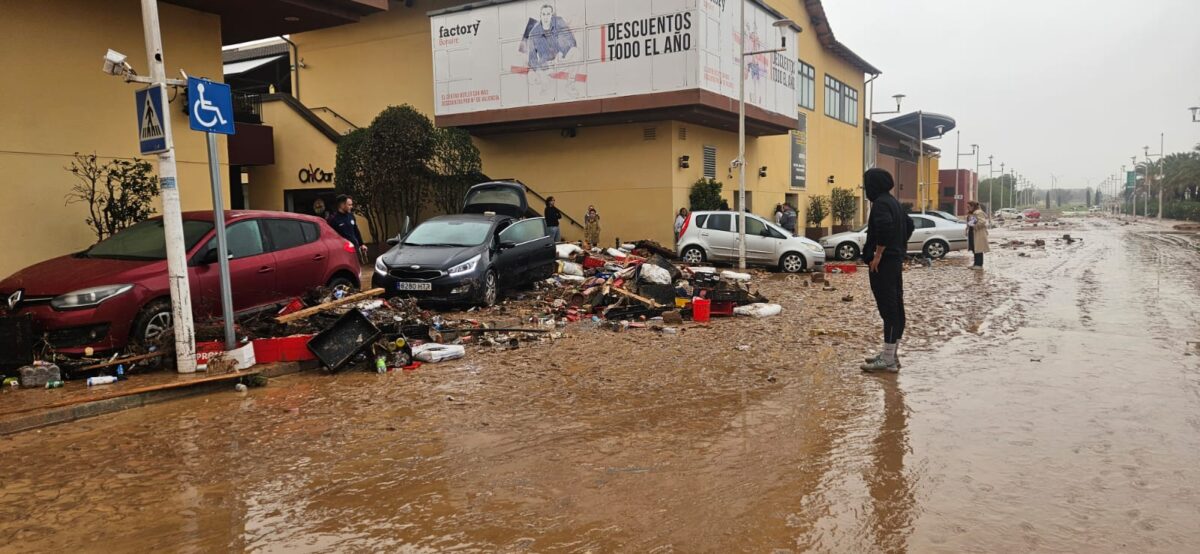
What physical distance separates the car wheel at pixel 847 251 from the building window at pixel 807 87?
37.2 feet

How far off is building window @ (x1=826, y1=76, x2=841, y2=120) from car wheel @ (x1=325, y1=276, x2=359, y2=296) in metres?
30.8

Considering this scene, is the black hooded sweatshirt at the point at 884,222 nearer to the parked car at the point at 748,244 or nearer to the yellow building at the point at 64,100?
the yellow building at the point at 64,100

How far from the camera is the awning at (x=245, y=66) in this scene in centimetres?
2745

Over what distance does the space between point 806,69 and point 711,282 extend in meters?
24.2

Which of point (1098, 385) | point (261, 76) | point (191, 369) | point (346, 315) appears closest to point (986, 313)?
point (1098, 385)

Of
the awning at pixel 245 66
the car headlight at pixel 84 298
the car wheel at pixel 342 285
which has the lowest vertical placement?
the car wheel at pixel 342 285

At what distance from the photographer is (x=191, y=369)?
7336mm

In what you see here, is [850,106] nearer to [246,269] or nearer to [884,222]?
[884,222]

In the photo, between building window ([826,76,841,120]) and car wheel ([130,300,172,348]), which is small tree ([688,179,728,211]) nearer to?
building window ([826,76,841,120])

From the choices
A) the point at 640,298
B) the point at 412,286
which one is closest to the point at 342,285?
the point at 412,286

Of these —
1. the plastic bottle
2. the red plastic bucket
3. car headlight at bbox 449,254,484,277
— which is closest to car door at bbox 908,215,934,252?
the red plastic bucket

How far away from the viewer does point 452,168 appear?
21688 millimetres

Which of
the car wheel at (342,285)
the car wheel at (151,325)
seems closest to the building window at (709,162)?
the car wheel at (342,285)

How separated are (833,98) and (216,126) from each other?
34.7 metres
